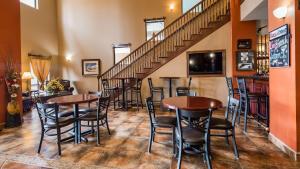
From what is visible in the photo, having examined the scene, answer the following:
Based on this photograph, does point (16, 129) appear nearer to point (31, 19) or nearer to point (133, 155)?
point (133, 155)

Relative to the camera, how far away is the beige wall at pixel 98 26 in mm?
9062

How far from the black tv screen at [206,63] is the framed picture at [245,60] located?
0.71m

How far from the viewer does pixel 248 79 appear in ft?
17.3

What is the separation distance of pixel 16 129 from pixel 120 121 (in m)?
2.44

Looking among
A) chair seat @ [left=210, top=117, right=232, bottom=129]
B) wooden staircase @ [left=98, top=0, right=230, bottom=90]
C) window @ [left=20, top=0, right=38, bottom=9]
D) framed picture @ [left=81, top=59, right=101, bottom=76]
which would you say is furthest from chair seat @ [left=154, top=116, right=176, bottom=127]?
window @ [left=20, top=0, right=38, bottom=9]

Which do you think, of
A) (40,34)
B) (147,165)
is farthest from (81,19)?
(147,165)

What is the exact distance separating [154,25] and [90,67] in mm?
3675

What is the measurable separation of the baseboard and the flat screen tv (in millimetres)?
3625

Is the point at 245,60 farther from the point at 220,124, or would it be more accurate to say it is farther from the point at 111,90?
the point at 111,90

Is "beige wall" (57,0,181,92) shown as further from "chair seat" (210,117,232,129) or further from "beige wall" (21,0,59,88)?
"chair seat" (210,117,232,129)

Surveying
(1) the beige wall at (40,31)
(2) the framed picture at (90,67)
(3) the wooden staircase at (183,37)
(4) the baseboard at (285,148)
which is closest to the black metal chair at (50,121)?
(4) the baseboard at (285,148)

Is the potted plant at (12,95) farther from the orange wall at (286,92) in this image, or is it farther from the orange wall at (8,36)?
the orange wall at (286,92)

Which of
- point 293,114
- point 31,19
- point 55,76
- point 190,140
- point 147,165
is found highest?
point 31,19

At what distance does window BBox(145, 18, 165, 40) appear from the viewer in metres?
8.91
